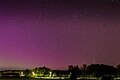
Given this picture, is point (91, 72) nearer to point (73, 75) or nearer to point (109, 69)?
point (109, 69)

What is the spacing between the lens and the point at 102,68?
125m

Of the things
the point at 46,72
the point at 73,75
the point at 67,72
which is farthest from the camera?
the point at 46,72

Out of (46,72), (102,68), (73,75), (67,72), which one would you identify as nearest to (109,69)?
(102,68)

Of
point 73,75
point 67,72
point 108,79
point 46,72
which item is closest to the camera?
point 108,79

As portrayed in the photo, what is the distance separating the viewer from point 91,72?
123m

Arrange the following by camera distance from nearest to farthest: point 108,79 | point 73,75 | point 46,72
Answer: point 108,79, point 73,75, point 46,72

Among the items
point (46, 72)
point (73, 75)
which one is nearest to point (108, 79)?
point (73, 75)

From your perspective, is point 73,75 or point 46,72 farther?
point 46,72

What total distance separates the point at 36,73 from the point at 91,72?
2944 cm

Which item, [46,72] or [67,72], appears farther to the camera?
[46,72]

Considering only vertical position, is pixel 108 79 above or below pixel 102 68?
below

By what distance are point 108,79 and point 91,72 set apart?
7236cm

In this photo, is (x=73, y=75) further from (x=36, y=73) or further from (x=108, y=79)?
(x=36, y=73)

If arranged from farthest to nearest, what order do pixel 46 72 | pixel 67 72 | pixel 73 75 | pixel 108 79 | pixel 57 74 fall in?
pixel 46 72, pixel 57 74, pixel 67 72, pixel 73 75, pixel 108 79
